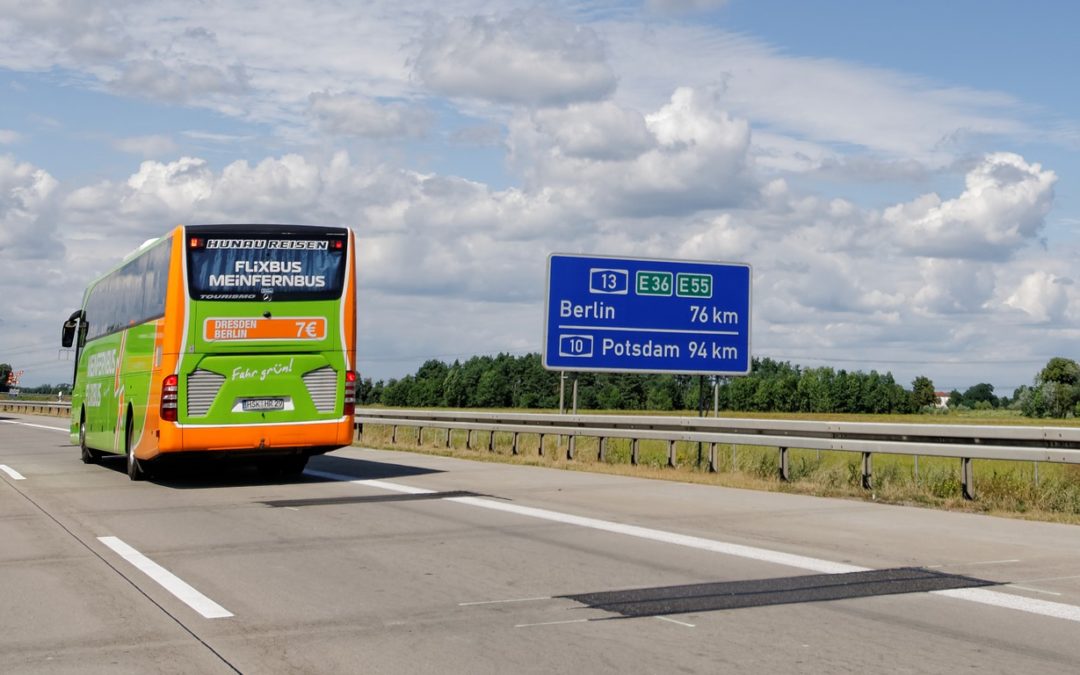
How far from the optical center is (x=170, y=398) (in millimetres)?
16719

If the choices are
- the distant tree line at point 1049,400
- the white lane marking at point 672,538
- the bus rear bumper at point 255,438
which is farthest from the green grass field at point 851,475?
the distant tree line at point 1049,400

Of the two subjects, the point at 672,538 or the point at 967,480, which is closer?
the point at 672,538

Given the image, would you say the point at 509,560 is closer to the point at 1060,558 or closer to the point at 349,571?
the point at 349,571

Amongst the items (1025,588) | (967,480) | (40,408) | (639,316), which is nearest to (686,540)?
(1025,588)

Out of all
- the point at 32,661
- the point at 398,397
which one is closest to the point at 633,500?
the point at 32,661

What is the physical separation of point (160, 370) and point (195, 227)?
1.96 meters

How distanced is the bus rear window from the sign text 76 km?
27.7 feet

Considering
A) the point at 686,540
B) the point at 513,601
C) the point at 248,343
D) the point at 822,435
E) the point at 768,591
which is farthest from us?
the point at 248,343

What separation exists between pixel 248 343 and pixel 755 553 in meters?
9.29

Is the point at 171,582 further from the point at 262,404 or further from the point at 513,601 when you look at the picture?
the point at 262,404

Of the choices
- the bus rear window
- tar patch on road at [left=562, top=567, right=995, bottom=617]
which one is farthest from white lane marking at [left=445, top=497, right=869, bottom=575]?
the bus rear window

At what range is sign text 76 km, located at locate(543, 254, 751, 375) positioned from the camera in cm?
2544

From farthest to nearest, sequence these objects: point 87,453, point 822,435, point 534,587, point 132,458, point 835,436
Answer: point 87,453 < point 132,458 < point 822,435 < point 835,436 < point 534,587

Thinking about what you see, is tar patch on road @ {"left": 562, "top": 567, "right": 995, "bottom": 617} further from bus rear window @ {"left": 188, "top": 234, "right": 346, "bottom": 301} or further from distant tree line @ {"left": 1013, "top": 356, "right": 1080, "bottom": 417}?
distant tree line @ {"left": 1013, "top": 356, "right": 1080, "bottom": 417}
